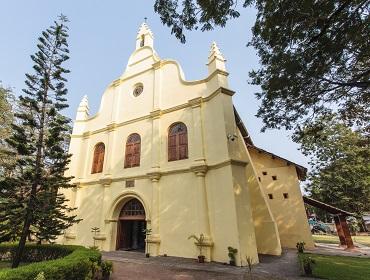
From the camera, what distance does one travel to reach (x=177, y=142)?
12680mm

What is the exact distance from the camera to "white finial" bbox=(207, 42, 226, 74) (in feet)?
39.9

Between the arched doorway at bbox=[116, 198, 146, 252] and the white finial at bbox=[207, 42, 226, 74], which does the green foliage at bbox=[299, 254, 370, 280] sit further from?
the white finial at bbox=[207, 42, 226, 74]

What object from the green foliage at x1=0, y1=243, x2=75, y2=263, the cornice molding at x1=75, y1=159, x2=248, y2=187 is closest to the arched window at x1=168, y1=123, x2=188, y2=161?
the cornice molding at x1=75, y1=159, x2=248, y2=187

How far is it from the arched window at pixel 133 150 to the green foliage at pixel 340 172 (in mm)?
19751

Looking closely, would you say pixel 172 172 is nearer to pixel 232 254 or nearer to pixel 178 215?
pixel 178 215

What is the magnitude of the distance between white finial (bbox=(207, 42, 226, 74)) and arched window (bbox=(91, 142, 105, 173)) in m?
9.15

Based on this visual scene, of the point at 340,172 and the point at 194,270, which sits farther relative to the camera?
the point at 340,172

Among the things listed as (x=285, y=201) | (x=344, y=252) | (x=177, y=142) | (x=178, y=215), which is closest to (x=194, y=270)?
(x=178, y=215)

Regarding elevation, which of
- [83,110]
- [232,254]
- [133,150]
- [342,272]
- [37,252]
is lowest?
[342,272]

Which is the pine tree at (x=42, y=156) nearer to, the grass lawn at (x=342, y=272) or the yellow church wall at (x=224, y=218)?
the yellow church wall at (x=224, y=218)

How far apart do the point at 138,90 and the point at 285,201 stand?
1280cm

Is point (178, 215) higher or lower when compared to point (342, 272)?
higher

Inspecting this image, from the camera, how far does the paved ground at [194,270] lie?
7.10 metres

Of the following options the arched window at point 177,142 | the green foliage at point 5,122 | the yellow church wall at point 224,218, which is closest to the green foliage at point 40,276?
the yellow church wall at point 224,218
